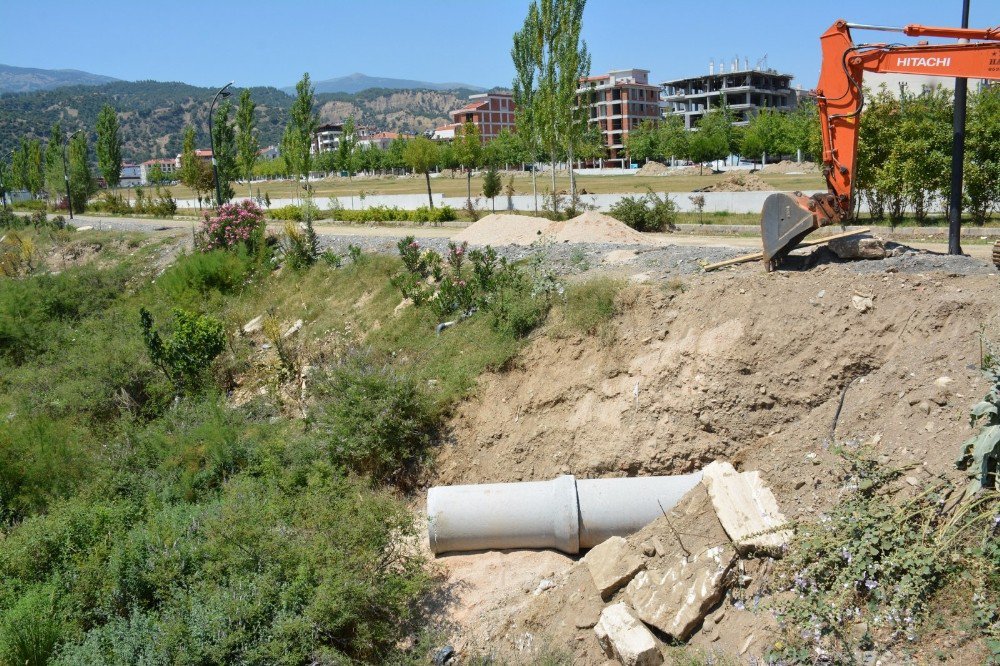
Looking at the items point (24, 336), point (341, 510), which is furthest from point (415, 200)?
point (341, 510)

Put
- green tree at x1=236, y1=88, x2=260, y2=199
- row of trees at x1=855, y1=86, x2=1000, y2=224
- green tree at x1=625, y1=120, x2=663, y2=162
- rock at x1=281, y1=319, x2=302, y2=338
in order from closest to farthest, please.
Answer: rock at x1=281, y1=319, x2=302, y2=338 → row of trees at x1=855, y1=86, x2=1000, y2=224 → green tree at x1=236, y1=88, x2=260, y2=199 → green tree at x1=625, y1=120, x2=663, y2=162

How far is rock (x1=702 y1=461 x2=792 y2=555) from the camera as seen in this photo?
6.46m

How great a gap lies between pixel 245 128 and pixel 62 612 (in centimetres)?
3890

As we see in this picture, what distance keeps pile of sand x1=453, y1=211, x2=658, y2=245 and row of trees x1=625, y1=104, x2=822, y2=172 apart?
106 ft

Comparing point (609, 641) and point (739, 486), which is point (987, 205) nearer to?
point (739, 486)

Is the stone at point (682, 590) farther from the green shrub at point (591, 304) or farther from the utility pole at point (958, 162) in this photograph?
the utility pole at point (958, 162)

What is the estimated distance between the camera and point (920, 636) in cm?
541

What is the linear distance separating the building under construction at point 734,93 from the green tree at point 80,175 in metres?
60.0

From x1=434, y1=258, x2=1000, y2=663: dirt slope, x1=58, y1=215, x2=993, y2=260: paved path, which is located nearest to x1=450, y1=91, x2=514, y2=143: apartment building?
x1=58, y1=215, x2=993, y2=260: paved path

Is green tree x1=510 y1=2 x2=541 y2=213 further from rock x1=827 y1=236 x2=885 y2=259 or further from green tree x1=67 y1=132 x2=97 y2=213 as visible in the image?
green tree x1=67 y1=132 x2=97 y2=213

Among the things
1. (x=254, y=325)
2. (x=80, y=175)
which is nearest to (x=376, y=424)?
(x=254, y=325)

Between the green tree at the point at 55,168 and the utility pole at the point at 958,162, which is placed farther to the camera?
the green tree at the point at 55,168

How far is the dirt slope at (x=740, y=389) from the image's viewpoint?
7.41 meters

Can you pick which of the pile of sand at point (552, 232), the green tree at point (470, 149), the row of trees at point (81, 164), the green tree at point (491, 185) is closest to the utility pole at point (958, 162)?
Answer: the pile of sand at point (552, 232)
